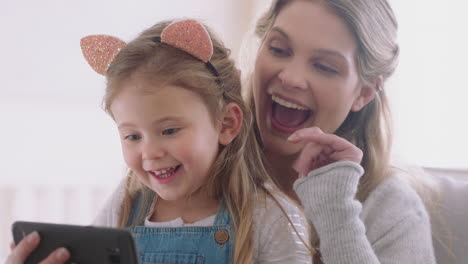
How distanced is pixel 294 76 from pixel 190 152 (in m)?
0.35

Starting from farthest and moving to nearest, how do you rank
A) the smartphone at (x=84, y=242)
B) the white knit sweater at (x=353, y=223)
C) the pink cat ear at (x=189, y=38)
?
the pink cat ear at (x=189, y=38) → the white knit sweater at (x=353, y=223) → the smartphone at (x=84, y=242)

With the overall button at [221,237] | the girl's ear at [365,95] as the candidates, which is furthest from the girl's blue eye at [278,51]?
the overall button at [221,237]

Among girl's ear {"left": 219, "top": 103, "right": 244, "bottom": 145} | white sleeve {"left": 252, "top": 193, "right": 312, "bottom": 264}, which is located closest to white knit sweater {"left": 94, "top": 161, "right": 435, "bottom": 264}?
white sleeve {"left": 252, "top": 193, "right": 312, "bottom": 264}

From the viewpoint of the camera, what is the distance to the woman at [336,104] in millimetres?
1139

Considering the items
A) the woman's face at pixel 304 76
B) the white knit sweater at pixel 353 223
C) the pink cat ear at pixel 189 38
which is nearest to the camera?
the white knit sweater at pixel 353 223

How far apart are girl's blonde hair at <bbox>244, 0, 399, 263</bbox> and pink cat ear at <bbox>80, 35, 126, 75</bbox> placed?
42cm

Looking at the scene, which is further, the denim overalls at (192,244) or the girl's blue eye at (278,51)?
the girl's blue eye at (278,51)

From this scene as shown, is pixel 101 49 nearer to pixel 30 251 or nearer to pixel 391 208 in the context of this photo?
pixel 30 251

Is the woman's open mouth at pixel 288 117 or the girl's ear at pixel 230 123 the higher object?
the girl's ear at pixel 230 123

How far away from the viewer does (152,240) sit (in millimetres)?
1155

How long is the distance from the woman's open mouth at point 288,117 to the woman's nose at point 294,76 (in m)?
0.06

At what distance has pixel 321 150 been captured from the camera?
107 centimetres

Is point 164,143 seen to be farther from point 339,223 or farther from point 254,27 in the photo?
point 254,27

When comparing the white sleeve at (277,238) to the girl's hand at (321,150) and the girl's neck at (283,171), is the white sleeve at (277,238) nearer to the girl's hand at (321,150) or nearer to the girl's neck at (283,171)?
the girl's hand at (321,150)
